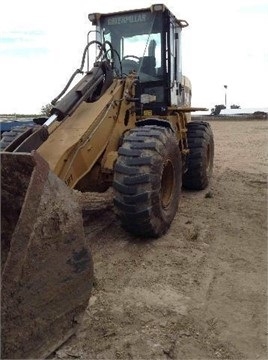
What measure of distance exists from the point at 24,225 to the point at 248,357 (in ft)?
5.49

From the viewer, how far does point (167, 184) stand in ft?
18.1

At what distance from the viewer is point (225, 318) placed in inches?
139

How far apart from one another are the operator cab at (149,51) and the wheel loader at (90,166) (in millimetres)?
14

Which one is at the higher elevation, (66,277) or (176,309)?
(66,277)

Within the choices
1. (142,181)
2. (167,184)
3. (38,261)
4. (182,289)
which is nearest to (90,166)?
(142,181)

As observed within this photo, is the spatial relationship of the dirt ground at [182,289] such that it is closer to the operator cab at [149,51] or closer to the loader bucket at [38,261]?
the loader bucket at [38,261]

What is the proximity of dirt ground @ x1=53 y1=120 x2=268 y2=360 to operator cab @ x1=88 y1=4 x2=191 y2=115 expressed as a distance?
158 centimetres

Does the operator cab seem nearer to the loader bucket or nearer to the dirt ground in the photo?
the dirt ground

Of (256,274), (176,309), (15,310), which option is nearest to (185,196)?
(256,274)

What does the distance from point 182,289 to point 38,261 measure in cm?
154

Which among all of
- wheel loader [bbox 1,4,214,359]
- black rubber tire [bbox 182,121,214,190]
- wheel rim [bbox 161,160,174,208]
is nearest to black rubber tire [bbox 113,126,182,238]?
wheel loader [bbox 1,4,214,359]

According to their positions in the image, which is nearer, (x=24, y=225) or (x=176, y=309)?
(x=24, y=225)

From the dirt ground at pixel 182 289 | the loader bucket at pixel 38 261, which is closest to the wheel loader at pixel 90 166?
the loader bucket at pixel 38 261

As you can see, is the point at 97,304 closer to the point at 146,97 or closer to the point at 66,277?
the point at 66,277
